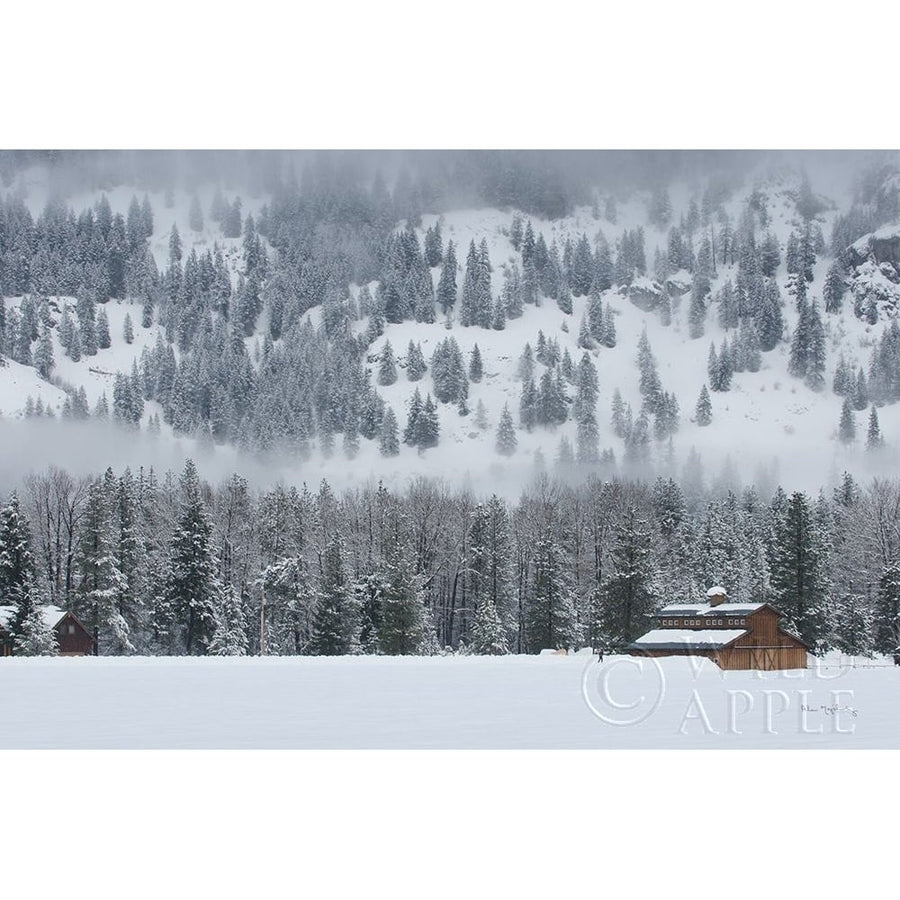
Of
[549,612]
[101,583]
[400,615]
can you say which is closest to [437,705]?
[400,615]

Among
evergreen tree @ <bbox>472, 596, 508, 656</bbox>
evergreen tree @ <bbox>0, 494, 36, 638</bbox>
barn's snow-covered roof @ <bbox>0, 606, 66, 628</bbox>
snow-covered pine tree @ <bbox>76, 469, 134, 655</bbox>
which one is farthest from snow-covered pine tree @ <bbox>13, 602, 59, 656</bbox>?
evergreen tree @ <bbox>472, 596, 508, 656</bbox>

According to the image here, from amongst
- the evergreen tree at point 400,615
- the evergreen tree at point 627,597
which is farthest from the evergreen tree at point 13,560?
the evergreen tree at point 627,597

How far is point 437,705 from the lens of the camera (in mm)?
46312

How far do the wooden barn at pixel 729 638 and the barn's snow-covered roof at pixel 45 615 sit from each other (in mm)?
32006

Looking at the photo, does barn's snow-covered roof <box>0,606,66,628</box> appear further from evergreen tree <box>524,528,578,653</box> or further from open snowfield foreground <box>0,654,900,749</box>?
evergreen tree <box>524,528,578,653</box>

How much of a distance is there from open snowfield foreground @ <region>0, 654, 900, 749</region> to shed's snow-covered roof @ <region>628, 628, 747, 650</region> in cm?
228

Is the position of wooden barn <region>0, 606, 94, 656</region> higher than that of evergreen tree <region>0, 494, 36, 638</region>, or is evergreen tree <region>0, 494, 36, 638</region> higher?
evergreen tree <region>0, 494, 36, 638</region>

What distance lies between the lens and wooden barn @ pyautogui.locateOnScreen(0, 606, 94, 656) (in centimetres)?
7538
